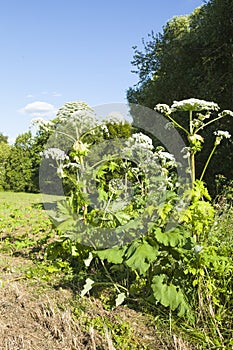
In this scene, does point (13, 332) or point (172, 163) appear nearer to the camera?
point (13, 332)

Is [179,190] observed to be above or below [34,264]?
above

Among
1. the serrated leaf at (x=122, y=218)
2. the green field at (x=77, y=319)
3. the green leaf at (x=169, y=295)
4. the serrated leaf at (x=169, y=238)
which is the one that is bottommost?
the green field at (x=77, y=319)

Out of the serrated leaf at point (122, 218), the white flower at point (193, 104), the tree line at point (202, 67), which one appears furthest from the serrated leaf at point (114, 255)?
the tree line at point (202, 67)

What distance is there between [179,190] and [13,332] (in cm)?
173

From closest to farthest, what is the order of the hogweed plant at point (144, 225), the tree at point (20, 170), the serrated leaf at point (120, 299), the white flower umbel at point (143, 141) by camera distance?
the hogweed plant at point (144, 225) < the serrated leaf at point (120, 299) < the white flower umbel at point (143, 141) < the tree at point (20, 170)

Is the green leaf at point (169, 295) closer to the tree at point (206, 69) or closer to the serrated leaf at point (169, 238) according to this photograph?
the serrated leaf at point (169, 238)

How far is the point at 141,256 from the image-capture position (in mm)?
2375

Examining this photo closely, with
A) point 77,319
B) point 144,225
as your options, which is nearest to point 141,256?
point 144,225

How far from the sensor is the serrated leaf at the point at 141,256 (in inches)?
92.0

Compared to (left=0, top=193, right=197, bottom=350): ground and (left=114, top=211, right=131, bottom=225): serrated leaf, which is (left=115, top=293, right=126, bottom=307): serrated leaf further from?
(left=114, top=211, right=131, bottom=225): serrated leaf

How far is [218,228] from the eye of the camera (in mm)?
3562

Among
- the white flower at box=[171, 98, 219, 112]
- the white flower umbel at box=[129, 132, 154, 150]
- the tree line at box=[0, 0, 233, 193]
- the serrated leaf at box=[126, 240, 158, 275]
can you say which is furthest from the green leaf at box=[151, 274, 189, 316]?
the tree line at box=[0, 0, 233, 193]

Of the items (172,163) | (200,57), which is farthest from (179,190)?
(200,57)

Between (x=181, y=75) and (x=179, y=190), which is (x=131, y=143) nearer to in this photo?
(x=179, y=190)
